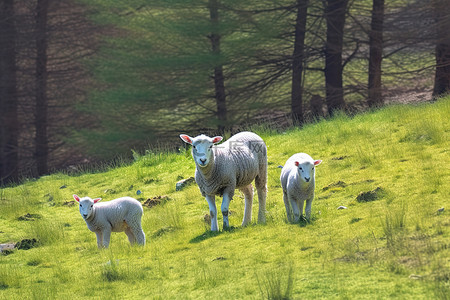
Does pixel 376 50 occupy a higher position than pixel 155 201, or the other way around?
pixel 376 50

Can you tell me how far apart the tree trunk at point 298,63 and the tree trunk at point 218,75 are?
2317mm

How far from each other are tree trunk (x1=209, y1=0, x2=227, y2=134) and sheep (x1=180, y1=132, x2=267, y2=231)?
11715mm

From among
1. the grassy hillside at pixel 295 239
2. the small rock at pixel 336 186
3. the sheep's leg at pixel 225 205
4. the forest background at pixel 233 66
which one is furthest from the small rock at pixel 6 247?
the forest background at pixel 233 66

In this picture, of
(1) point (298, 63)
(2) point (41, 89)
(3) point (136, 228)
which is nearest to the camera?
(3) point (136, 228)

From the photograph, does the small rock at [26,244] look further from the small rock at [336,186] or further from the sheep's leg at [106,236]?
the small rock at [336,186]

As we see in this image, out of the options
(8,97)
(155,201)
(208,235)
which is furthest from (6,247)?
(8,97)

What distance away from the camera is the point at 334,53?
23.3m

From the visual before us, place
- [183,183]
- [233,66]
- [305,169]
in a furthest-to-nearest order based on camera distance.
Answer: [233,66]
[183,183]
[305,169]

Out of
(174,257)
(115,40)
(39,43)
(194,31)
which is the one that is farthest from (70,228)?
(39,43)

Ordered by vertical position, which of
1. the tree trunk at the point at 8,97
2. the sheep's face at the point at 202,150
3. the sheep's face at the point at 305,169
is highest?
the sheep's face at the point at 202,150

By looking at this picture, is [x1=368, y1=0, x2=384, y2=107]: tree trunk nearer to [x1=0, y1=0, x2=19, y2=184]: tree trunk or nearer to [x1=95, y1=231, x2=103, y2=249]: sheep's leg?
[x1=0, y1=0, x2=19, y2=184]: tree trunk

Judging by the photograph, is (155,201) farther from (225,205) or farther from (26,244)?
(225,205)

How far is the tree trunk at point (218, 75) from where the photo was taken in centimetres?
2386

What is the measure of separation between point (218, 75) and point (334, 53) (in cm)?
390
